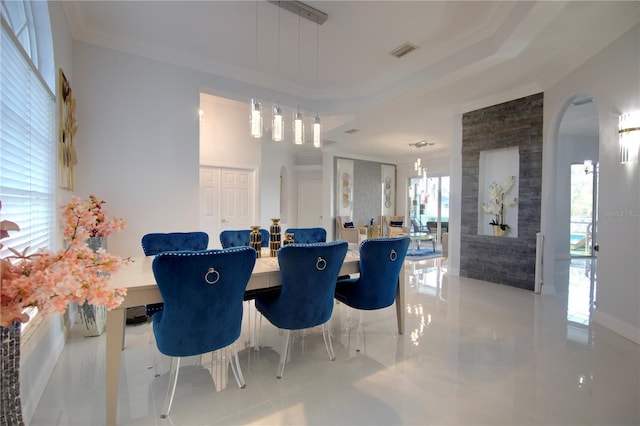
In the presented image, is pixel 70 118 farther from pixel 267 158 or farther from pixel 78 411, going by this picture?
pixel 267 158

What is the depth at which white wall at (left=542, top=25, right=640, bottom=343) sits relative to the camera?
9.26ft

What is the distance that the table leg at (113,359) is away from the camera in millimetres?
1662

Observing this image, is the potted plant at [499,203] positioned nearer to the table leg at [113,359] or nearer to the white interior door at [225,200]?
the white interior door at [225,200]

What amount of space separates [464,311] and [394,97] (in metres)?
3.06

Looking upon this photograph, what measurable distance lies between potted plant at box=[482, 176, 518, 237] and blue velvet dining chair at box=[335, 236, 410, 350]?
2.82m

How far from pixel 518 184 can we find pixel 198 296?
4675 mm

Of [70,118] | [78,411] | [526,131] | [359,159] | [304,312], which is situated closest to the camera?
[78,411]

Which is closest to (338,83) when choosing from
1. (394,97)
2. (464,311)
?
(394,97)

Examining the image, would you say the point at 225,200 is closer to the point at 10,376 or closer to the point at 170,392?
the point at 170,392

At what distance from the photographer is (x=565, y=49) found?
3295mm

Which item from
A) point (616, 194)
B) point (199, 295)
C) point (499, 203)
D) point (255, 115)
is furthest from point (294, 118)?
point (499, 203)

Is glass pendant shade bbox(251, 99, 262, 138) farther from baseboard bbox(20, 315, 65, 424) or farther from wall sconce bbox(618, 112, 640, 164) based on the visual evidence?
wall sconce bbox(618, 112, 640, 164)

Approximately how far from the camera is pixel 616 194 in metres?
3.04

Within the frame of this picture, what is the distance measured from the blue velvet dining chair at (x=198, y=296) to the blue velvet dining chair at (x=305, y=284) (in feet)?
1.07
